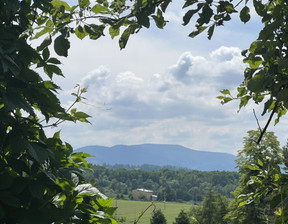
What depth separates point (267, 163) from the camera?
7.93 feet

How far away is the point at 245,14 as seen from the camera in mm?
2428

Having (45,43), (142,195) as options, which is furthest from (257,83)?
(142,195)

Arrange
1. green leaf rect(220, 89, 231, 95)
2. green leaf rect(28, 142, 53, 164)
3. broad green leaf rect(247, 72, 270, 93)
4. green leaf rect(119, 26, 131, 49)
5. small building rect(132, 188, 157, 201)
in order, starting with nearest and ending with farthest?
green leaf rect(28, 142, 53, 164) < broad green leaf rect(247, 72, 270, 93) < green leaf rect(119, 26, 131, 49) < green leaf rect(220, 89, 231, 95) < small building rect(132, 188, 157, 201)

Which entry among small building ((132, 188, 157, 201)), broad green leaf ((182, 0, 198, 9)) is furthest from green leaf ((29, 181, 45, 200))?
small building ((132, 188, 157, 201))

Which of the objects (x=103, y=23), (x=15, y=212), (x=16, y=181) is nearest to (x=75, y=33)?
(x=103, y=23)

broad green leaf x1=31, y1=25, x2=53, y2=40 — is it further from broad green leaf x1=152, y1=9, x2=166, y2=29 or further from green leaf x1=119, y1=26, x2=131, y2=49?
broad green leaf x1=152, y1=9, x2=166, y2=29

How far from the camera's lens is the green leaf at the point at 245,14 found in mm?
2428

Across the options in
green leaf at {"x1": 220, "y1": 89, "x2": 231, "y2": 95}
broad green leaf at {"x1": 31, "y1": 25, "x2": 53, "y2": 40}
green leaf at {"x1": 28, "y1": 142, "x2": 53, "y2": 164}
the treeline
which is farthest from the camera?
the treeline

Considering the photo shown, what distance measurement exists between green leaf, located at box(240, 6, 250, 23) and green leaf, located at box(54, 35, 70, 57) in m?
1.11

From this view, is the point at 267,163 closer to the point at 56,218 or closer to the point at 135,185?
the point at 56,218

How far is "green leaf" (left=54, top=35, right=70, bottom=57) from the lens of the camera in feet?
7.07

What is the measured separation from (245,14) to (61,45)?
3.83 feet

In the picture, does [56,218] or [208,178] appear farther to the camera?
[208,178]

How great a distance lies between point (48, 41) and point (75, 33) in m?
0.34
